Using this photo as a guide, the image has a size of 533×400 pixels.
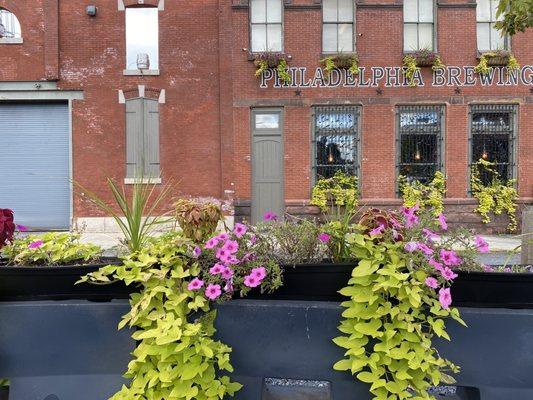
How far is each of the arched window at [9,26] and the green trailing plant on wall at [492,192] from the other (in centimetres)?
1446

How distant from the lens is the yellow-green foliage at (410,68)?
13.4 metres

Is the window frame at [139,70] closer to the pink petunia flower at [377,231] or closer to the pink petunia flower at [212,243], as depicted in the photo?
the pink petunia flower at [212,243]

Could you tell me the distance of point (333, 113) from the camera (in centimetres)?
1377

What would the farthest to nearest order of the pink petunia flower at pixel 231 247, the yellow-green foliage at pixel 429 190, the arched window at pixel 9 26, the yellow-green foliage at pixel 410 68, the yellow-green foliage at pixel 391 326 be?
the arched window at pixel 9 26 < the yellow-green foliage at pixel 410 68 < the yellow-green foliage at pixel 429 190 < the pink petunia flower at pixel 231 247 < the yellow-green foliage at pixel 391 326

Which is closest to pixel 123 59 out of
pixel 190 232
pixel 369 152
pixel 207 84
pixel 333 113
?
pixel 207 84

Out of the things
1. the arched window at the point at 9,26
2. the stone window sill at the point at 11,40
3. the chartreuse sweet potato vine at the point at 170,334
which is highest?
the arched window at the point at 9,26

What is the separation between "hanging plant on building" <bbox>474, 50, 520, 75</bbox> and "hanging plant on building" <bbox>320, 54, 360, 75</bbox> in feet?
11.6

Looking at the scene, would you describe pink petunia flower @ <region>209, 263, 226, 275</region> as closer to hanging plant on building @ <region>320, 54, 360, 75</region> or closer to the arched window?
hanging plant on building @ <region>320, 54, 360, 75</region>

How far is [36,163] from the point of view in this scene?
14.6 metres

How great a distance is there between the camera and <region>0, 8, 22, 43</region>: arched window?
14.3 m

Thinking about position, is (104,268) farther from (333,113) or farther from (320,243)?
(333,113)

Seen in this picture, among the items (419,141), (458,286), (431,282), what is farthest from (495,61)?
(431,282)

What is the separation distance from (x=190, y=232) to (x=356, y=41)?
12703mm

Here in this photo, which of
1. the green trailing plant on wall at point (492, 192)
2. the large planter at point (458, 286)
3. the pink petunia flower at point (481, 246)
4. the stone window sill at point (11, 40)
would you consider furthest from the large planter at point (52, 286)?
the stone window sill at point (11, 40)
